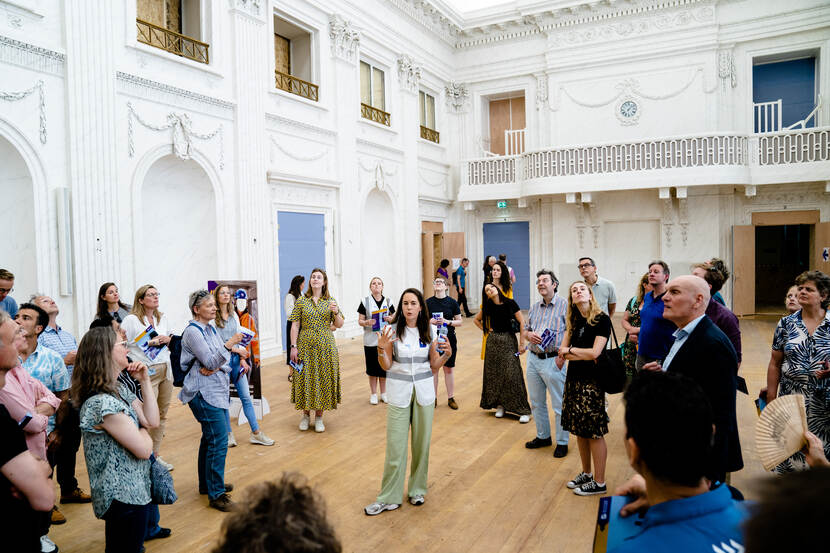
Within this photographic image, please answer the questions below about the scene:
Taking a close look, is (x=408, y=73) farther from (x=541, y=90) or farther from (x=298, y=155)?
(x=298, y=155)

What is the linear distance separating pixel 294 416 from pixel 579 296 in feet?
12.4

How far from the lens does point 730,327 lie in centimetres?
407

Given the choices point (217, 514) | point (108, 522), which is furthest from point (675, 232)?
point (108, 522)

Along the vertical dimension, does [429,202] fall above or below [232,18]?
below

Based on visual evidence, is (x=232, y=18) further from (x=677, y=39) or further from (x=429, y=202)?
(x=677, y=39)

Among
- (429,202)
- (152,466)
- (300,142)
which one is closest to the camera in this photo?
(152,466)

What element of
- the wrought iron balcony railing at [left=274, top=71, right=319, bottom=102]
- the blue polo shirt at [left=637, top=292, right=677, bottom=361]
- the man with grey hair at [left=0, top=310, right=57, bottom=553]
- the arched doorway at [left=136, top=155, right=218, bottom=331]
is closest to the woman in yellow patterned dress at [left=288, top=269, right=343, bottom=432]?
the blue polo shirt at [left=637, top=292, right=677, bottom=361]

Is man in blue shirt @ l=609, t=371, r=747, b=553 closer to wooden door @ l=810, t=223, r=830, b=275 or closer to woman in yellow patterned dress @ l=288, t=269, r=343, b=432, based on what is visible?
woman in yellow patterned dress @ l=288, t=269, r=343, b=432

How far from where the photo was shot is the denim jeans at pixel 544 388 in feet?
16.0

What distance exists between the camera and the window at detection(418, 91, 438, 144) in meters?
15.4

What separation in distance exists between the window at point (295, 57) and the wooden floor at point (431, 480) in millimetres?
6670

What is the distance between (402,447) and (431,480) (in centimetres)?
77

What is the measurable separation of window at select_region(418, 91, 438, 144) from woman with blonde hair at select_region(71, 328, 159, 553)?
1365cm

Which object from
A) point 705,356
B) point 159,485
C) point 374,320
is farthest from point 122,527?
point 374,320
